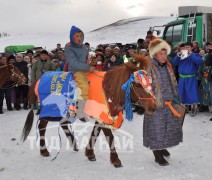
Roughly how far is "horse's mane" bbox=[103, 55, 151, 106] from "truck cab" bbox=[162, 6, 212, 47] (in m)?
6.78

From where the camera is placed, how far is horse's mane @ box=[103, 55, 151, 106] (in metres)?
4.04

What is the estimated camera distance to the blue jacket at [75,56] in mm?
4559

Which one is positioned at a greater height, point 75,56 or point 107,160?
point 75,56

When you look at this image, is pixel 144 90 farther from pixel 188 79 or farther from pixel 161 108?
pixel 188 79

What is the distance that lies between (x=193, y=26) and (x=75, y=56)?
694 centimetres

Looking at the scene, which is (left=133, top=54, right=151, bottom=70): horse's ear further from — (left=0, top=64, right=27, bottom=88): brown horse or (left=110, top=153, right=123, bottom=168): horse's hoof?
(left=0, top=64, right=27, bottom=88): brown horse

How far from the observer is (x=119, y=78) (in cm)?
421

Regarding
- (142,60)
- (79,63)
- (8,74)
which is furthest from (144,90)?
(8,74)

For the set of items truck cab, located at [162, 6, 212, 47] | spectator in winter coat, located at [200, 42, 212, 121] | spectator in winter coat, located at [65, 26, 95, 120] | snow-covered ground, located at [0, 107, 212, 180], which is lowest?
snow-covered ground, located at [0, 107, 212, 180]

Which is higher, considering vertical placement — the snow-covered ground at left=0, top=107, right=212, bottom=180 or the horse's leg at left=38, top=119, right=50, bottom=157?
the horse's leg at left=38, top=119, right=50, bottom=157

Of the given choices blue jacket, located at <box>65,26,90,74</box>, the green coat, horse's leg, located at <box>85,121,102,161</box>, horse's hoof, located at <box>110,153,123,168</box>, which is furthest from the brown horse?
horse's hoof, located at <box>110,153,123,168</box>

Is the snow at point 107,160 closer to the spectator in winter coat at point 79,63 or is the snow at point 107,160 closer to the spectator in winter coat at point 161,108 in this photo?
the spectator in winter coat at point 161,108

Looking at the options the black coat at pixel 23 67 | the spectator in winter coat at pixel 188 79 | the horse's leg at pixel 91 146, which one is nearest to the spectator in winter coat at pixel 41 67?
the black coat at pixel 23 67

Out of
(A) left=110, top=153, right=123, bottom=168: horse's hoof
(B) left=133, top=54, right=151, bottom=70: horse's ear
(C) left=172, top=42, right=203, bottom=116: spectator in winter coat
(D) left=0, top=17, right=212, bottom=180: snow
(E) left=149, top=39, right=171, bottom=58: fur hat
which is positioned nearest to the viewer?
(B) left=133, top=54, right=151, bottom=70: horse's ear
